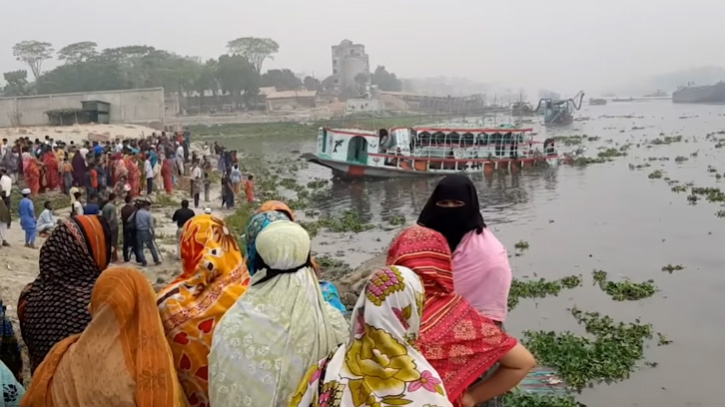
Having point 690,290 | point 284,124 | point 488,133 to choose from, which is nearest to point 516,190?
point 488,133

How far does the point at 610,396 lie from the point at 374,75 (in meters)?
149

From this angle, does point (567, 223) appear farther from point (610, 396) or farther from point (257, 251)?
point (257, 251)

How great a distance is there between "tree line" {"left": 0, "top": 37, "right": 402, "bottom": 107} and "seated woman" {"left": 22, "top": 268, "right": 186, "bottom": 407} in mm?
66954

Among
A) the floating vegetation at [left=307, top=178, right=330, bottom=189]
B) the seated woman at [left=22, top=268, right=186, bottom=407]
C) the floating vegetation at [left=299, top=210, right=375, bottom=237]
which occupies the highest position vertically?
the seated woman at [left=22, top=268, right=186, bottom=407]

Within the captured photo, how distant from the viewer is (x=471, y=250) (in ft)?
11.0

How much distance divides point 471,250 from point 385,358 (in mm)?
1150

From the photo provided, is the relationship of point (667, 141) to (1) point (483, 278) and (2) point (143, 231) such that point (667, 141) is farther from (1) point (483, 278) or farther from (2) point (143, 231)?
(1) point (483, 278)

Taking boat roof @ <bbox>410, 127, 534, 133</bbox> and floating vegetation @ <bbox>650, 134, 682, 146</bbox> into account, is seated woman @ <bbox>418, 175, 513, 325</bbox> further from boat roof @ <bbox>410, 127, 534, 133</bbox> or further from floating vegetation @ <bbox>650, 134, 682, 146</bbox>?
floating vegetation @ <bbox>650, 134, 682, 146</bbox>

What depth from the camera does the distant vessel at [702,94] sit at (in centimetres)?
11100

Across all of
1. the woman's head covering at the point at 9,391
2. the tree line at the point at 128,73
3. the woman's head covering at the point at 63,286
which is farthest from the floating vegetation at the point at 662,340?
the tree line at the point at 128,73

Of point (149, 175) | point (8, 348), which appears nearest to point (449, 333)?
point (8, 348)

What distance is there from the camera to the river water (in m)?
8.44

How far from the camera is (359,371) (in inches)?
92.7

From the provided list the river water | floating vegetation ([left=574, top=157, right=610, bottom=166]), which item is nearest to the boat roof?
the river water
